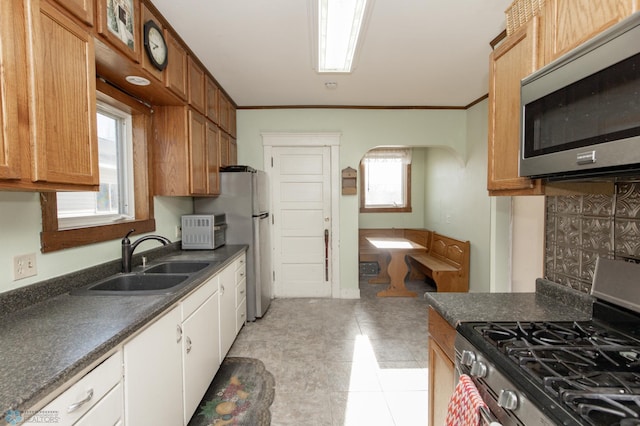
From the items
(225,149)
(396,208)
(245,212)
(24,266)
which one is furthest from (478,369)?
(396,208)

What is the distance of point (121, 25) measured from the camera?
1553 millimetres

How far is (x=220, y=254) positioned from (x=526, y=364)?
234 cm

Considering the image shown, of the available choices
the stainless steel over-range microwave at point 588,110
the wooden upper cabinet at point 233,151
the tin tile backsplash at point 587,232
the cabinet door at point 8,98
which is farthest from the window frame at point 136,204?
the tin tile backsplash at point 587,232

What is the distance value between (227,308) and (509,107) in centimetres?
235

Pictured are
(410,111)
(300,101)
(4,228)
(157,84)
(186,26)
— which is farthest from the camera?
(410,111)

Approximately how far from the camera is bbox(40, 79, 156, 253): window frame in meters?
1.53

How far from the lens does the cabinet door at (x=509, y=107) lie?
1223 millimetres

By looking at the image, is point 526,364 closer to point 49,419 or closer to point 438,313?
point 438,313

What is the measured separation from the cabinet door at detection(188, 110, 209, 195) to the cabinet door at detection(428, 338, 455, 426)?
2.16 m

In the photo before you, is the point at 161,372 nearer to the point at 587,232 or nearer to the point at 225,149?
the point at 587,232

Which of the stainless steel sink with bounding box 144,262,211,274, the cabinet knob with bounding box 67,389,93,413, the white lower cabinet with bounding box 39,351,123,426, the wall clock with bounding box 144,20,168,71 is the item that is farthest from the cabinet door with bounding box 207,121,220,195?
the cabinet knob with bounding box 67,389,93,413

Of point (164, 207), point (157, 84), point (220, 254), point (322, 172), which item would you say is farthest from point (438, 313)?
point (322, 172)

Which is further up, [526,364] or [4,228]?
[4,228]

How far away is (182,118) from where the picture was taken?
2.43 metres
